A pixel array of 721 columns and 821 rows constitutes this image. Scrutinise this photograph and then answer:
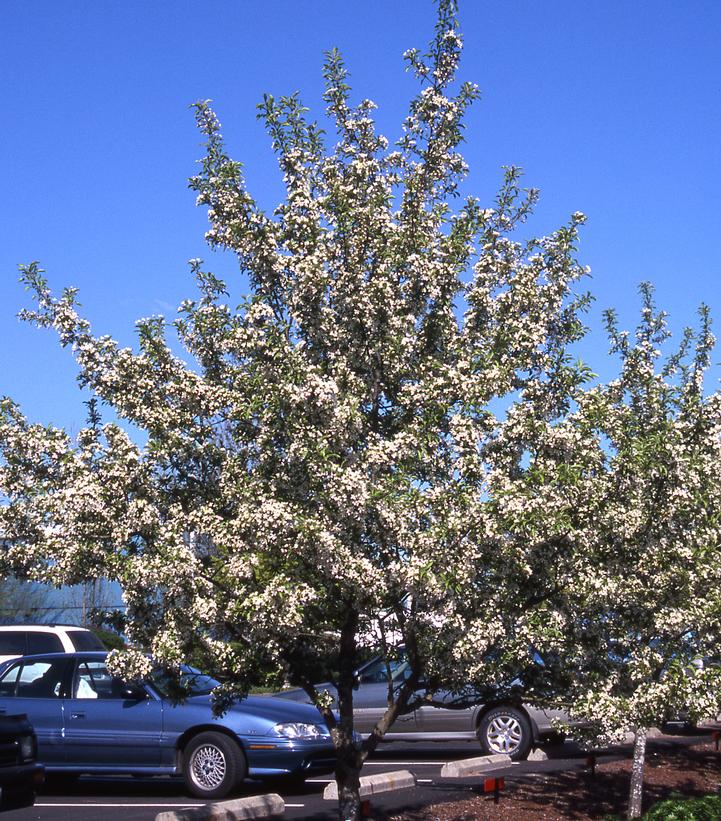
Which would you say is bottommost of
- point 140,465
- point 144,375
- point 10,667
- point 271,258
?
point 10,667

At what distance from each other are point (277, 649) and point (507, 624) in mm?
1539

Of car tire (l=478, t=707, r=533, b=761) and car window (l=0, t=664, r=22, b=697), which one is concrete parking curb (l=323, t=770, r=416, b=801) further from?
car window (l=0, t=664, r=22, b=697)

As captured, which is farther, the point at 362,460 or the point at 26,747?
the point at 26,747

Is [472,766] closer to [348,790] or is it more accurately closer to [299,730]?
[299,730]

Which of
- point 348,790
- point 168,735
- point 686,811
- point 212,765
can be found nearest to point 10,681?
point 168,735

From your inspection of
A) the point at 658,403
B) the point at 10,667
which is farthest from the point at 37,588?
the point at 658,403

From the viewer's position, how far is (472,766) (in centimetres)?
1421

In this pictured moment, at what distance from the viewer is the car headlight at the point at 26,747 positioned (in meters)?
10.9

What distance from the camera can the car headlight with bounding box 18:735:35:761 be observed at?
35.9 ft

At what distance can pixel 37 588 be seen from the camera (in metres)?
38.8

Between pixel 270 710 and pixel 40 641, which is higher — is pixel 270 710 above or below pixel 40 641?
below

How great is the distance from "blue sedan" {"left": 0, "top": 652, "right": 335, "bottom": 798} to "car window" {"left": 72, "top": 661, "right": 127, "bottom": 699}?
1cm

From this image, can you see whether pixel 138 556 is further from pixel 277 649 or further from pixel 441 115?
pixel 441 115

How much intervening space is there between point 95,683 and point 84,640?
A: 547 cm
